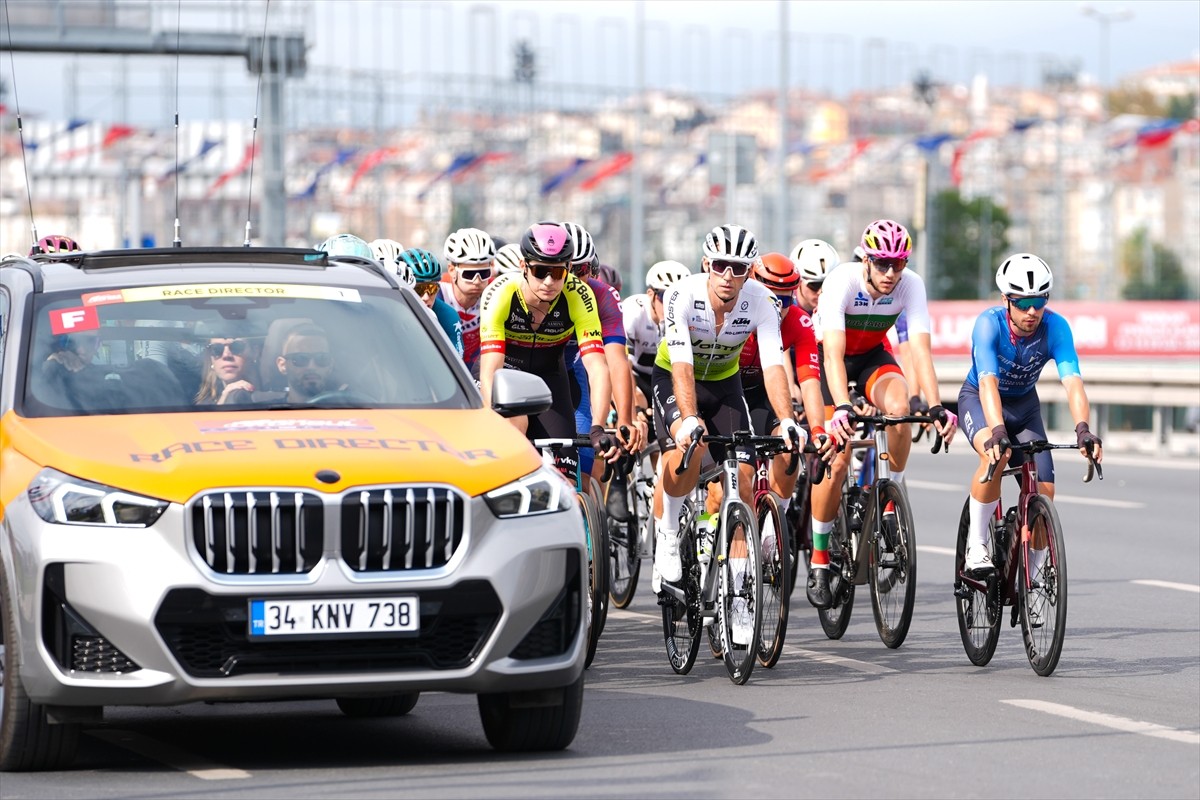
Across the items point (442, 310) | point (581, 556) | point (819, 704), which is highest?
point (442, 310)

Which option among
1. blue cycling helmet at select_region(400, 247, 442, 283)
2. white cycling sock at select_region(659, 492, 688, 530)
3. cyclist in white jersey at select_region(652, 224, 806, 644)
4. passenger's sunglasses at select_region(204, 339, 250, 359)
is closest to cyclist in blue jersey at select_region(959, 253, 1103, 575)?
cyclist in white jersey at select_region(652, 224, 806, 644)

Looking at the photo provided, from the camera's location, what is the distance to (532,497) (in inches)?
289

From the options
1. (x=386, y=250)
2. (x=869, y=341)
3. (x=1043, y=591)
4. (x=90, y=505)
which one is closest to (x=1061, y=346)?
(x=1043, y=591)

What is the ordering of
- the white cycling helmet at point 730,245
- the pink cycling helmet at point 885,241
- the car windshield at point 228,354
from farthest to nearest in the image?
the pink cycling helmet at point 885,241, the white cycling helmet at point 730,245, the car windshield at point 228,354

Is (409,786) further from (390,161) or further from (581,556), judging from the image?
(390,161)

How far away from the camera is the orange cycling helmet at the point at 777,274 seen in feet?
40.9

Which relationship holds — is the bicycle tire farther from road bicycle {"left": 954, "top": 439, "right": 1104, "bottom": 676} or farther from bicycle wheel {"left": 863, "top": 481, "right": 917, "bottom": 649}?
road bicycle {"left": 954, "top": 439, "right": 1104, "bottom": 676}

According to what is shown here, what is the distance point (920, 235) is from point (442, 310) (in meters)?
30.3

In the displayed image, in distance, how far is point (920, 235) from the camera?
134 feet

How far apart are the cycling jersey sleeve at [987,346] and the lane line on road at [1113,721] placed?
72.8 inches

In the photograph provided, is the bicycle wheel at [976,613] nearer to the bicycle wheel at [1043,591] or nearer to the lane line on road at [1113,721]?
the bicycle wheel at [1043,591]

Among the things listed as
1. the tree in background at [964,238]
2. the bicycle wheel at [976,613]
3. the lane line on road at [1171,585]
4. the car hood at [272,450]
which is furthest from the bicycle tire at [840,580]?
the tree in background at [964,238]

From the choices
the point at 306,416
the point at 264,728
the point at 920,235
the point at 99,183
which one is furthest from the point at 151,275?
the point at 99,183

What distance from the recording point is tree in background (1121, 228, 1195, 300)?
156 feet
